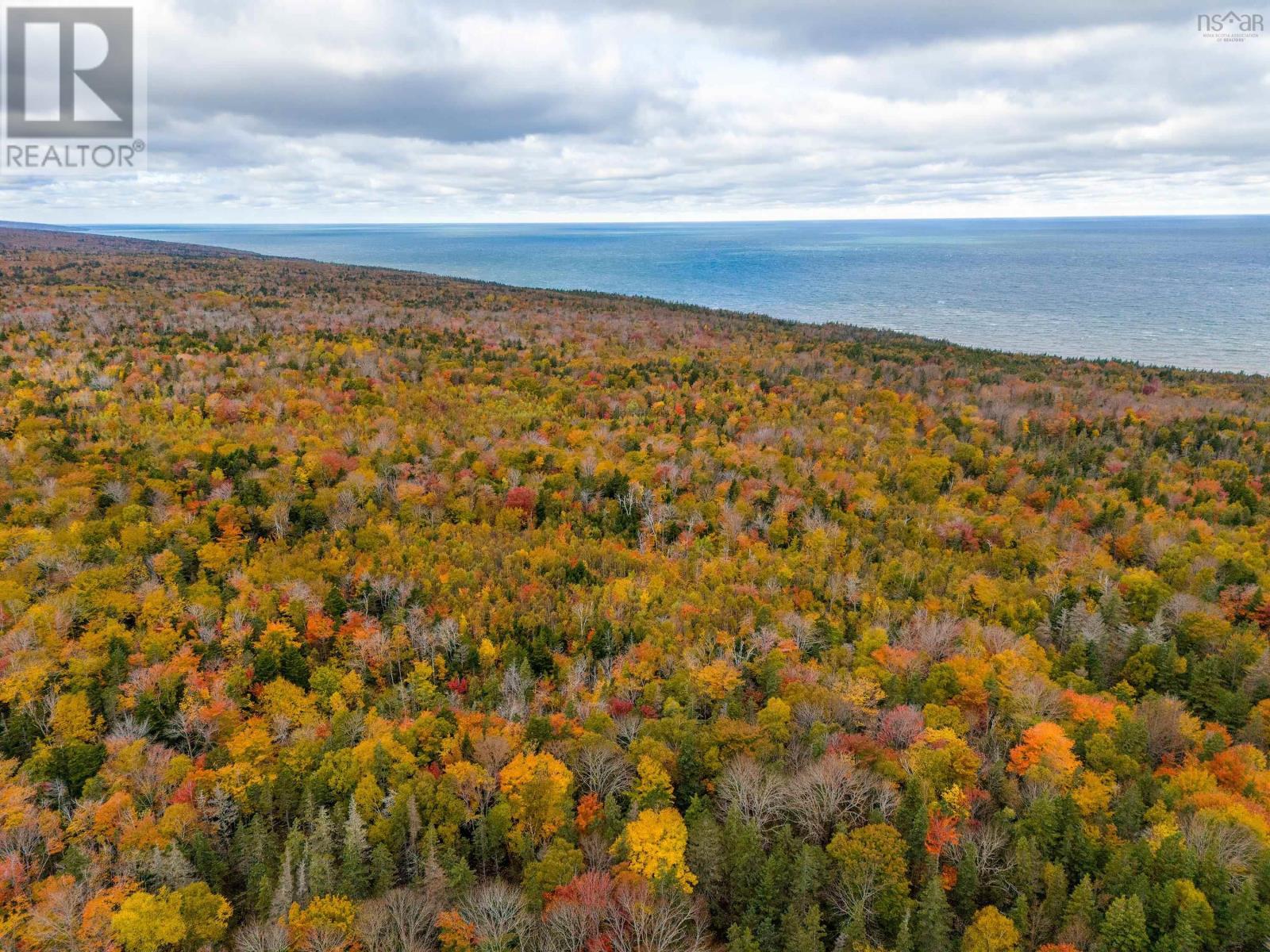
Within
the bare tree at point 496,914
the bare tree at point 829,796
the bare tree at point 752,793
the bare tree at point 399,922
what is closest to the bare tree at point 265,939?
the bare tree at point 399,922

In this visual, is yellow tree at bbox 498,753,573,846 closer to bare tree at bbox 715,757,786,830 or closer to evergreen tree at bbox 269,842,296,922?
bare tree at bbox 715,757,786,830

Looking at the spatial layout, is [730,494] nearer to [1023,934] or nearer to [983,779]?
[983,779]

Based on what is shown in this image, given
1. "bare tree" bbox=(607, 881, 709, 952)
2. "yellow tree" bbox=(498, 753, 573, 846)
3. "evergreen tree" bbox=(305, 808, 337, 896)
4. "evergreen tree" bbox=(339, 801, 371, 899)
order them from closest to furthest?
"bare tree" bbox=(607, 881, 709, 952) < "evergreen tree" bbox=(305, 808, 337, 896) < "evergreen tree" bbox=(339, 801, 371, 899) < "yellow tree" bbox=(498, 753, 573, 846)

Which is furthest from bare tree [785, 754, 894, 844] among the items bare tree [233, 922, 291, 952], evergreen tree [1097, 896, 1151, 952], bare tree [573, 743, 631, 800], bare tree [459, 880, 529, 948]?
bare tree [233, 922, 291, 952]

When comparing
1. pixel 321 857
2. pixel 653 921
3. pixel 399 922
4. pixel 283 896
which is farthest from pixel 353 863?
pixel 653 921

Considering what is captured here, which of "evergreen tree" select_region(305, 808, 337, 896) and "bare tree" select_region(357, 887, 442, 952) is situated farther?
"evergreen tree" select_region(305, 808, 337, 896)

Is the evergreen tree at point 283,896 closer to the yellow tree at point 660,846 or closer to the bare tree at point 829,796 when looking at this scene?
the yellow tree at point 660,846

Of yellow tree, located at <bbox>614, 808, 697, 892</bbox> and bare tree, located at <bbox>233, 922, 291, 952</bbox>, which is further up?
yellow tree, located at <bbox>614, 808, 697, 892</bbox>

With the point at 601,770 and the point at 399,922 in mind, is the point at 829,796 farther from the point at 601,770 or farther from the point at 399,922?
the point at 399,922
